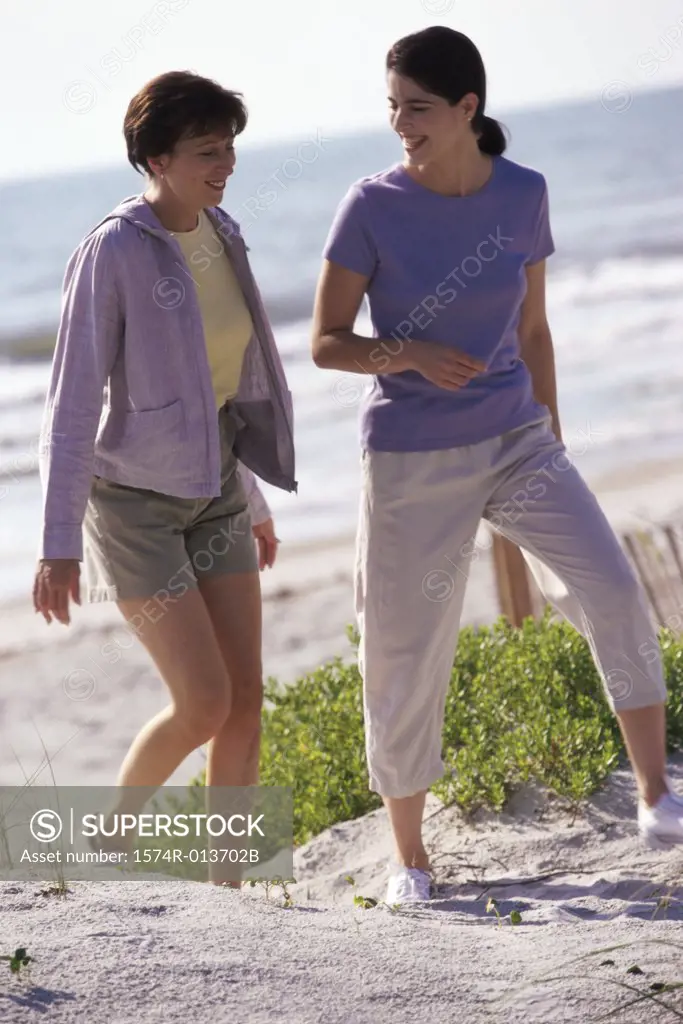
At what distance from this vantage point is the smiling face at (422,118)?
346cm

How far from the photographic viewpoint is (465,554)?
3684 mm

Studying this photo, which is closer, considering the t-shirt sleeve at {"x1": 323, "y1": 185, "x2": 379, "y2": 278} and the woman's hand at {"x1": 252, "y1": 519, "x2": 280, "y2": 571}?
the t-shirt sleeve at {"x1": 323, "y1": 185, "x2": 379, "y2": 278}

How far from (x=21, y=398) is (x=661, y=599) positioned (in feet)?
43.1

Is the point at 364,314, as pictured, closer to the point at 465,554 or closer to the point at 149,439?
the point at 465,554

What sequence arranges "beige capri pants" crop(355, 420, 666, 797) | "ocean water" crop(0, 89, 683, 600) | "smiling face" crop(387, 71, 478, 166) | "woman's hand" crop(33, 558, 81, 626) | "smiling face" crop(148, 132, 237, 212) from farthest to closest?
"ocean water" crop(0, 89, 683, 600), "beige capri pants" crop(355, 420, 666, 797), "smiling face" crop(387, 71, 478, 166), "smiling face" crop(148, 132, 237, 212), "woman's hand" crop(33, 558, 81, 626)

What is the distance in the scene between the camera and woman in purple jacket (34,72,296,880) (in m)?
3.28

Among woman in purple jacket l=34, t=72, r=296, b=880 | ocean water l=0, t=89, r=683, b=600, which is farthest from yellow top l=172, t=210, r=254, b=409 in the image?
ocean water l=0, t=89, r=683, b=600

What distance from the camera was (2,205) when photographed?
38844 mm

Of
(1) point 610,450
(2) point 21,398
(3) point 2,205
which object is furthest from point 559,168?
(1) point 610,450

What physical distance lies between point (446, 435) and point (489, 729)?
4.66 feet

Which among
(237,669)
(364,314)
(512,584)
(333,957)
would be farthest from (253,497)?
(364,314)

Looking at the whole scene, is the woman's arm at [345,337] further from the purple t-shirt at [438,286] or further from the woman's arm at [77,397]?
the woman's arm at [77,397]

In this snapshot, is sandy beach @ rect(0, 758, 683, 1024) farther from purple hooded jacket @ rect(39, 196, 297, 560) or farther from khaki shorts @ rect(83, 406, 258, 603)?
purple hooded jacket @ rect(39, 196, 297, 560)

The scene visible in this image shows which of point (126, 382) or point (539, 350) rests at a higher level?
point (539, 350)
